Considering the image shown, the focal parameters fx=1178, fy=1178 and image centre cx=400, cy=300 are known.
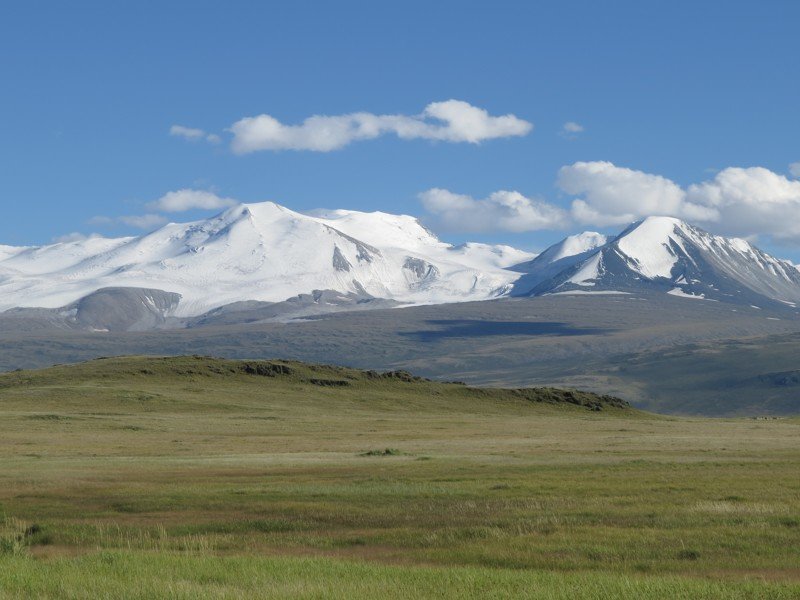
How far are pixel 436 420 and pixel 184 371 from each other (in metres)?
63.9

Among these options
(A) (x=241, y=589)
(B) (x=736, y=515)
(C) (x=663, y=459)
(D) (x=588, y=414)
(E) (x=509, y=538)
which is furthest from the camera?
(D) (x=588, y=414)

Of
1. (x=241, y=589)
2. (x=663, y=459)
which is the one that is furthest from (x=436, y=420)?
(x=241, y=589)

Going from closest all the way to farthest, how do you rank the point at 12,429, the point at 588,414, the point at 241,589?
1. the point at 241,589
2. the point at 12,429
3. the point at 588,414

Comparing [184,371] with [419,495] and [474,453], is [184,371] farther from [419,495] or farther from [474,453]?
[419,495]

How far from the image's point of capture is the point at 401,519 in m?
36.8

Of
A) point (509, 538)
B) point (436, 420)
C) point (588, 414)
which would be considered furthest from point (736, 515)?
point (588, 414)

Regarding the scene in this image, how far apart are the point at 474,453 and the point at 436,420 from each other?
68621 mm

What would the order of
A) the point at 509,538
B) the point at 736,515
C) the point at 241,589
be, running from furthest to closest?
the point at 736,515
the point at 509,538
the point at 241,589

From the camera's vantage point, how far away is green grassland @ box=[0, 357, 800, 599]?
82.4ft

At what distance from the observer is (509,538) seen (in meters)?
32.3

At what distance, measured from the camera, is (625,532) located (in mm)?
32625

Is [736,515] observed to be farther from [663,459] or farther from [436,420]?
[436,420]

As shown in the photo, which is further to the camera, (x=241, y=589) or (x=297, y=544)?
(x=297, y=544)

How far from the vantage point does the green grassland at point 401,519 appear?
82.4 feet
